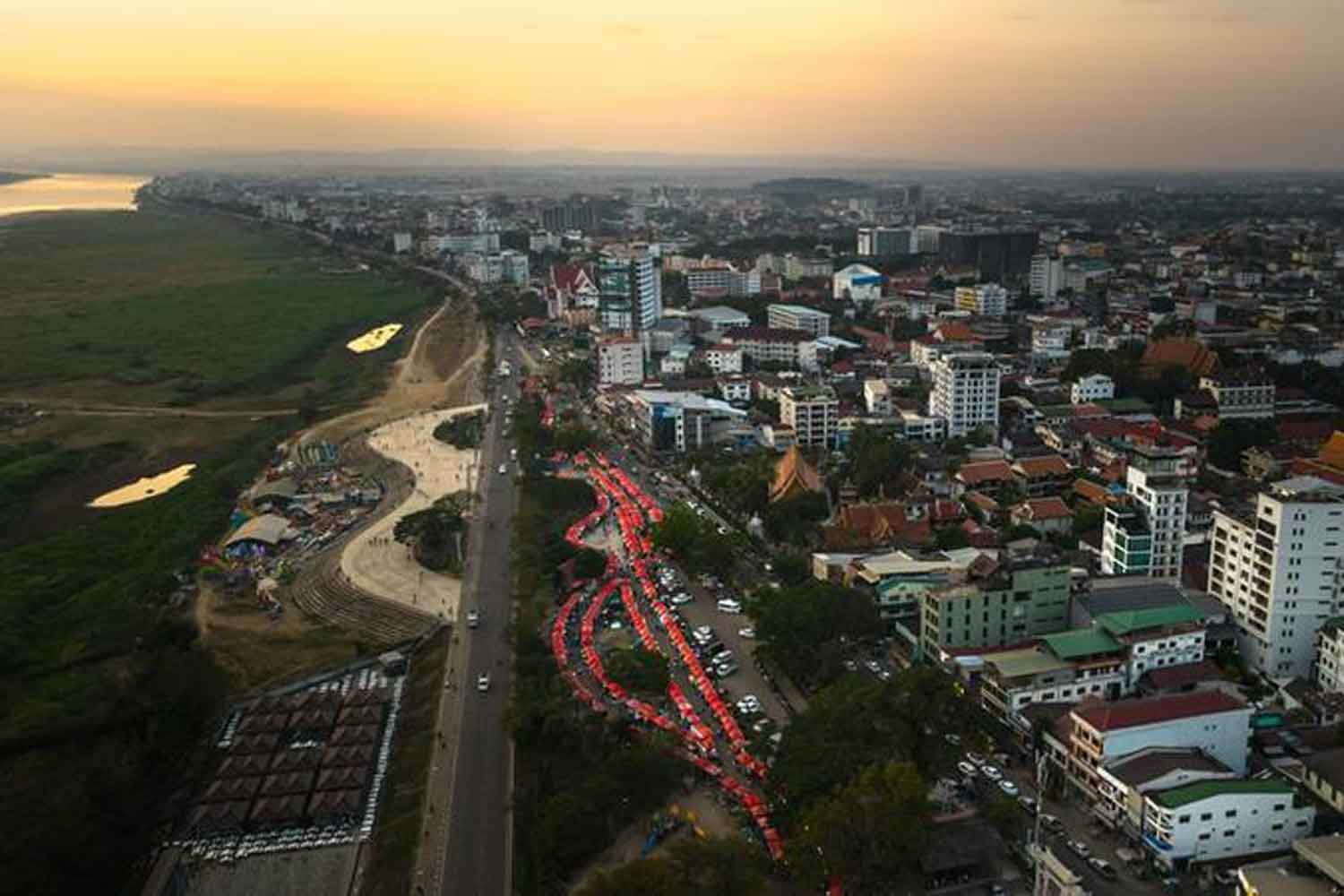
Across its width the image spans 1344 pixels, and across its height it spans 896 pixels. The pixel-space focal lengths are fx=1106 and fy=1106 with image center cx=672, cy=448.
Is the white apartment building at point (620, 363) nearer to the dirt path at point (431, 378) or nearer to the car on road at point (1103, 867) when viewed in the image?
the dirt path at point (431, 378)

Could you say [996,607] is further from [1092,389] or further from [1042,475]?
[1092,389]

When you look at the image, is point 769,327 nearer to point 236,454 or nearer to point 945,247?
point 236,454

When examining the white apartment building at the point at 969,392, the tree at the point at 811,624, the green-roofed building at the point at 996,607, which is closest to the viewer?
the tree at the point at 811,624

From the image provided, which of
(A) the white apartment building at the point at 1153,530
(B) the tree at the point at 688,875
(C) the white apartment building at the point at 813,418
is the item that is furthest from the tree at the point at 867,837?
(C) the white apartment building at the point at 813,418

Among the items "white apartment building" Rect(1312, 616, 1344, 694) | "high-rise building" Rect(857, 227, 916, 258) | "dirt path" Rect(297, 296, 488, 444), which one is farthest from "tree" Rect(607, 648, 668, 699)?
"high-rise building" Rect(857, 227, 916, 258)

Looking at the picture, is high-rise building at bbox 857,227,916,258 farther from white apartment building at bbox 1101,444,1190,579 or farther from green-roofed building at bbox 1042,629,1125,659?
green-roofed building at bbox 1042,629,1125,659

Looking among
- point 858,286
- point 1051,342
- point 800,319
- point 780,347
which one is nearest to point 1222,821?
point 1051,342
